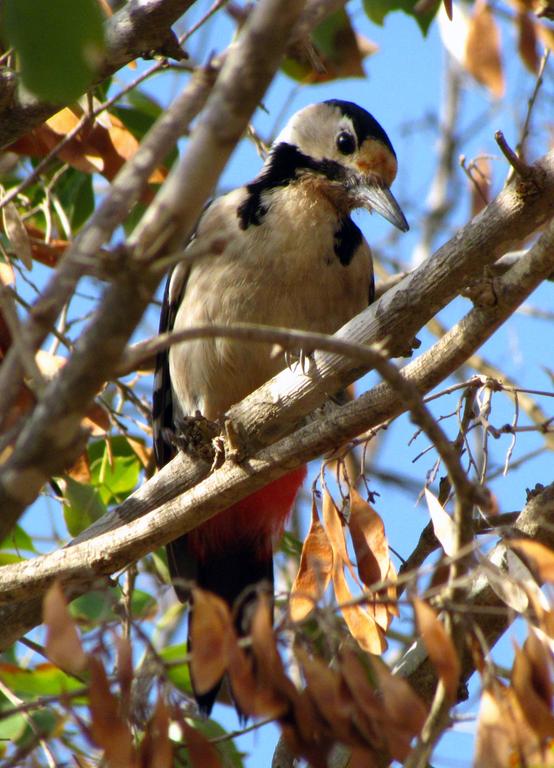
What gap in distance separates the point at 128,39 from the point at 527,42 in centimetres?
121

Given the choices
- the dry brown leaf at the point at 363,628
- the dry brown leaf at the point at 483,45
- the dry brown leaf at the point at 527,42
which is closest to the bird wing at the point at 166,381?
the dry brown leaf at the point at 483,45

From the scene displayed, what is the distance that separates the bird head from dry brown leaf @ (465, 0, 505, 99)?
0.50m

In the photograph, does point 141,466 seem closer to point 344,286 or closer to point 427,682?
point 344,286

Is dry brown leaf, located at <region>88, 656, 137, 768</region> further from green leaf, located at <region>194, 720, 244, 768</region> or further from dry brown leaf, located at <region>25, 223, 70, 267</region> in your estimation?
dry brown leaf, located at <region>25, 223, 70, 267</region>

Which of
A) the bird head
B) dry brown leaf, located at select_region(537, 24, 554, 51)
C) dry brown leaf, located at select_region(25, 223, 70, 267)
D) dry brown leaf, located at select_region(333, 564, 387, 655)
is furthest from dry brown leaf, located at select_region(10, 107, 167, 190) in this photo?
dry brown leaf, located at select_region(333, 564, 387, 655)

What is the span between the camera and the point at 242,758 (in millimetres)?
3211

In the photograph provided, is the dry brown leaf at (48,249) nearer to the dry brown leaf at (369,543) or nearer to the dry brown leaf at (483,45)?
the dry brown leaf at (369,543)

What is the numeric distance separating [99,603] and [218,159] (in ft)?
6.66

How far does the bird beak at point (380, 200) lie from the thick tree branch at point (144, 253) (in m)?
2.09

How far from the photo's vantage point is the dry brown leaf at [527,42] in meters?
3.24

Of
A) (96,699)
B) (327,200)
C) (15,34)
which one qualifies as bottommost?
(96,699)

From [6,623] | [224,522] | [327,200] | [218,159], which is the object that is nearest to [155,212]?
[218,159]

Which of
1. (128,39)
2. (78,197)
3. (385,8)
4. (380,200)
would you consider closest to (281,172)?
(380,200)

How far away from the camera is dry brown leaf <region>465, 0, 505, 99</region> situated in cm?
334
